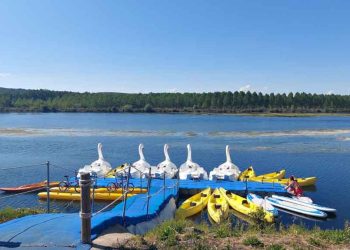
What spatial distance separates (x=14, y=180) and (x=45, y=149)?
61.8 feet

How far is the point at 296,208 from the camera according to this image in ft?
79.7

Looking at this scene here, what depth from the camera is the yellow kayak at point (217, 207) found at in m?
22.0

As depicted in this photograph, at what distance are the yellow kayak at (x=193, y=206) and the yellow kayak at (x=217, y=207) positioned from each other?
452 mm

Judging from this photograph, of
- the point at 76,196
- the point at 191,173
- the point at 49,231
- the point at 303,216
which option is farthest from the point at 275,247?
the point at 191,173

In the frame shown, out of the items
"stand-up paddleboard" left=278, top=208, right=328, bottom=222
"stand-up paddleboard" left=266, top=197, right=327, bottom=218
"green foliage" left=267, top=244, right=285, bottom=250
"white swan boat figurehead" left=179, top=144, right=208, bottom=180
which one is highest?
"green foliage" left=267, top=244, right=285, bottom=250

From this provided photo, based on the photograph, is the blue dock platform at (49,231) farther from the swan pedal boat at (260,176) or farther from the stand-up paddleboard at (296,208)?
the swan pedal boat at (260,176)

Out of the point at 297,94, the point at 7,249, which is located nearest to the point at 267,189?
the point at 7,249

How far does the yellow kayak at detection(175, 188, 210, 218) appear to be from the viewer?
75.2ft

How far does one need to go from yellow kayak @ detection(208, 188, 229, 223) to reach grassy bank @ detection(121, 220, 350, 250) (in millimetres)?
11758

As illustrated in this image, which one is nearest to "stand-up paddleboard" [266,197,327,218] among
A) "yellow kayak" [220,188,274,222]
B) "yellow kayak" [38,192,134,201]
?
"yellow kayak" [220,188,274,222]

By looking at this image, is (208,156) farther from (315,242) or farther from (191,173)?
(315,242)

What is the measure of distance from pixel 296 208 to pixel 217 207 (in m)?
4.82

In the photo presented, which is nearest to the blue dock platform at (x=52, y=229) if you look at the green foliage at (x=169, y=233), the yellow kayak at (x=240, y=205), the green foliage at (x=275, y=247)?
the green foliage at (x=169, y=233)

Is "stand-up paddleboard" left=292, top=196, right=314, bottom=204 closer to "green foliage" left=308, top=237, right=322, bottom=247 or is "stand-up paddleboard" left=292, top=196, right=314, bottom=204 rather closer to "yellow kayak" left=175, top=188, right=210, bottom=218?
"yellow kayak" left=175, top=188, right=210, bottom=218
